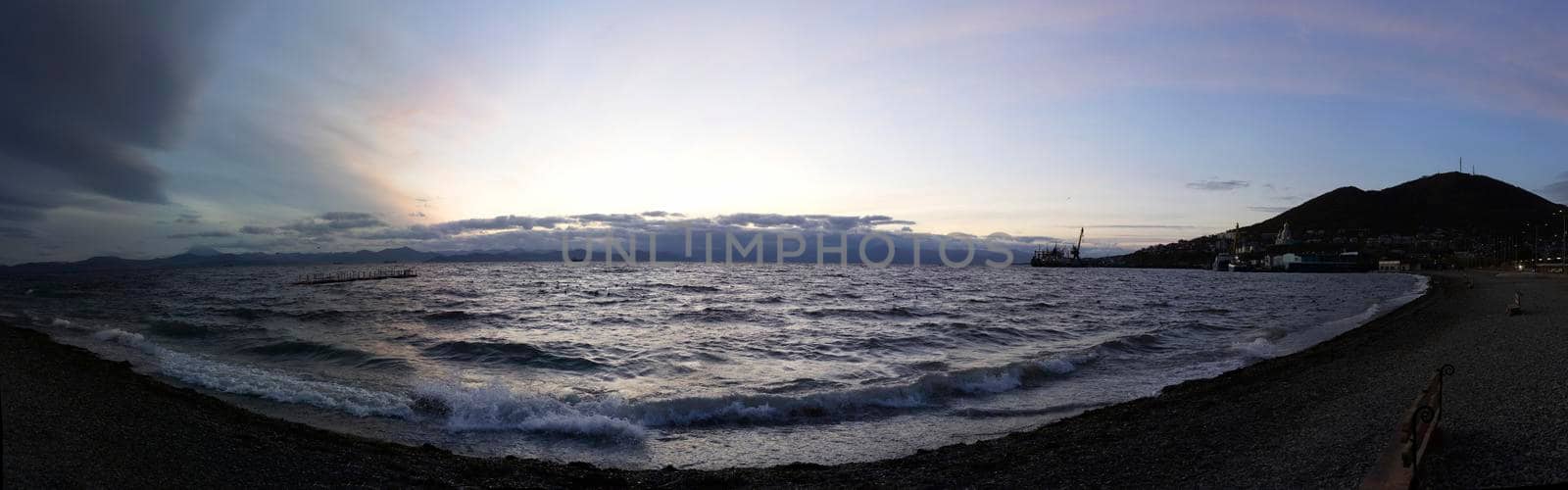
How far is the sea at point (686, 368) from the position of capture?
1211 centimetres

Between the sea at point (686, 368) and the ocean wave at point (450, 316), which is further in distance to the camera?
the ocean wave at point (450, 316)

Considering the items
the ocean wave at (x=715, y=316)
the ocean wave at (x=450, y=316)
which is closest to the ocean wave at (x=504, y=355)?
the ocean wave at (x=450, y=316)

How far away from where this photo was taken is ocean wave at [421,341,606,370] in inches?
785

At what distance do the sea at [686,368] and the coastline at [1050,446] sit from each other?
128 centimetres

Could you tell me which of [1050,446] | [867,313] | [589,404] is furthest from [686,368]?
[867,313]

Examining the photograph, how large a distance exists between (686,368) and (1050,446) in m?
11.4

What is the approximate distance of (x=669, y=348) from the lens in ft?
74.8

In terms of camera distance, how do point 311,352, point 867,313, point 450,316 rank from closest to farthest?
point 311,352
point 450,316
point 867,313

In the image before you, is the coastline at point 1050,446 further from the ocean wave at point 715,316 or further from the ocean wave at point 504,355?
the ocean wave at point 715,316

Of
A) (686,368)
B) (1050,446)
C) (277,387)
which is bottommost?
(686,368)

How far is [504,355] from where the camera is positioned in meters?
21.6

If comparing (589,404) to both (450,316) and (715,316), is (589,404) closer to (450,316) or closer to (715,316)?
(715,316)

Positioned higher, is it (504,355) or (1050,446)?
(1050,446)

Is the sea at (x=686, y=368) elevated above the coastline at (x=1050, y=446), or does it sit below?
below
